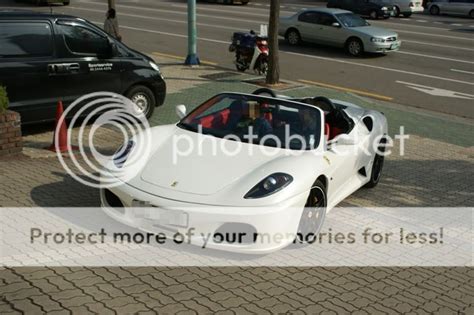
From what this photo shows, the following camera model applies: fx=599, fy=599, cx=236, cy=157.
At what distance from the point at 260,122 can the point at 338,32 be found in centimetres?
1494

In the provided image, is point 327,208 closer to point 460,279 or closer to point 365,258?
point 365,258

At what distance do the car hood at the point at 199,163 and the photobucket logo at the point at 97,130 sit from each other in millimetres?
325

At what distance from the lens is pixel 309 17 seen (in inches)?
858

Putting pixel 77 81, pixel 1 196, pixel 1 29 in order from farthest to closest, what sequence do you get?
1. pixel 77 81
2. pixel 1 29
3. pixel 1 196

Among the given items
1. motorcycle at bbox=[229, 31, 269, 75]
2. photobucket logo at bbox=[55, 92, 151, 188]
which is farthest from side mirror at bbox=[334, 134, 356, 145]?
motorcycle at bbox=[229, 31, 269, 75]

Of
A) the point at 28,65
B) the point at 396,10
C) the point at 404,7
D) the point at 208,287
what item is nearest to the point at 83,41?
the point at 28,65

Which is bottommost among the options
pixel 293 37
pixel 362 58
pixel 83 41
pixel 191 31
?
pixel 362 58

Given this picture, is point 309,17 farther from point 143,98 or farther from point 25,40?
point 25,40

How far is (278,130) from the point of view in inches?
264

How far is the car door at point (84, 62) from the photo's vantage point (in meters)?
9.63

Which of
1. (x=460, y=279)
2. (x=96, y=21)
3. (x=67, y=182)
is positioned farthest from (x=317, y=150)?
(x=96, y=21)

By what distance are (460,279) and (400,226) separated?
49.8 inches

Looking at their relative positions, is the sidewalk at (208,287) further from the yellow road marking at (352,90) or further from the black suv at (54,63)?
the yellow road marking at (352,90)

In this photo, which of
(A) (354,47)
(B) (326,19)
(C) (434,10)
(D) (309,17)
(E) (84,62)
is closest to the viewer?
(E) (84,62)
